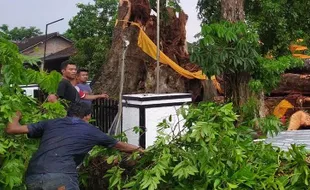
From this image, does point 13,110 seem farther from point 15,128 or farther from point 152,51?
point 152,51

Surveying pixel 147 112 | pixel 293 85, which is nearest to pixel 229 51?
pixel 147 112

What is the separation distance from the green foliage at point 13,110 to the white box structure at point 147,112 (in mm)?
2752

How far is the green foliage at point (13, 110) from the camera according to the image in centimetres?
405

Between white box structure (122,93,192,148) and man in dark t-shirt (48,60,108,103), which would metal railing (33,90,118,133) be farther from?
man in dark t-shirt (48,60,108,103)

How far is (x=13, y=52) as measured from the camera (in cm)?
421

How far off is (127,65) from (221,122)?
10740mm

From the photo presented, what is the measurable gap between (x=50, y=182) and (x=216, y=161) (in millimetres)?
1212

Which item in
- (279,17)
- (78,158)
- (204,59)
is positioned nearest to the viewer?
(78,158)

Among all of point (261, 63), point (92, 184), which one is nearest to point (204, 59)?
point (261, 63)

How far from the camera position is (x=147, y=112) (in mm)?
7344

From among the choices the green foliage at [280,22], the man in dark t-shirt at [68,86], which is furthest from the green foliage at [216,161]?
the green foliage at [280,22]

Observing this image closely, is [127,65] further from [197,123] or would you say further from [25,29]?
[25,29]

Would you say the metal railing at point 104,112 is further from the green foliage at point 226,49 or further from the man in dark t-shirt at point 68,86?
the man in dark t-shirt at point 68,86

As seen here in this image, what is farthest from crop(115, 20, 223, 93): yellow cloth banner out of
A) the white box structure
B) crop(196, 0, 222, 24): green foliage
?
the white box structure
